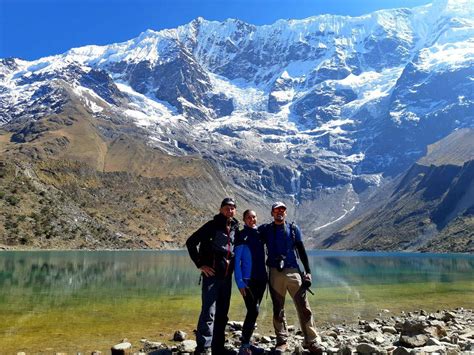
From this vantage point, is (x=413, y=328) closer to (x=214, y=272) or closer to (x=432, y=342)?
(x=432, y=342)

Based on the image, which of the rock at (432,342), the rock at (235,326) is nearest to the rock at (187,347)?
the rock at (235,326)

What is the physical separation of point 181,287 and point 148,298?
11.2 meters

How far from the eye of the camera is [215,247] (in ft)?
51.6

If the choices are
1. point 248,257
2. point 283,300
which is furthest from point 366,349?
point 248,257

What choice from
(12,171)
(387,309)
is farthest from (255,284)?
(12,171)

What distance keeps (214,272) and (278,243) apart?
2321 mm

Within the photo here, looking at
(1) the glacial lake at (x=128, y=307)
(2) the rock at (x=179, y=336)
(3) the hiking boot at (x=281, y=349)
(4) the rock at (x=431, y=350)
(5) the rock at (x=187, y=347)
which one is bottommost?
(1) the glacial lake at (x=128, y=307)

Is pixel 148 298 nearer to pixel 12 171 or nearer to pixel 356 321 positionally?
pixel 356 321

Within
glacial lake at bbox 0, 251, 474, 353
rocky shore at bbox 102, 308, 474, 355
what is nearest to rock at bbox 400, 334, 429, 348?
rocky shore at bbox 102, 308, 474, 355

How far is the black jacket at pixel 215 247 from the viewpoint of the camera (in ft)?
51.5

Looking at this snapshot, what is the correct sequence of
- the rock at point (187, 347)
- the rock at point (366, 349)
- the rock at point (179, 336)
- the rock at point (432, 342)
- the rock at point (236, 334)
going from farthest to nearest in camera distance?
the rock at point (236, 334)
the rock at point (179, 336)
the rock at point (187, 347)
the rock at point (432, 342)
the rock at point (366, 349)

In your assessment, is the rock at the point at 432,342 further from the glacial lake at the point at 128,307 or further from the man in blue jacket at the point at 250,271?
the glacial lake at the point at 128,307

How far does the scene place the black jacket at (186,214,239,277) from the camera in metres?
15.7

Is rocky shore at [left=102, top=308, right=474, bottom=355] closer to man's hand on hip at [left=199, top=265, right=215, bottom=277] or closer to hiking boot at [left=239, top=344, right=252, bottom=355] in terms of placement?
hiking boot at [left=239, top=344, right=252, bottom=355]
